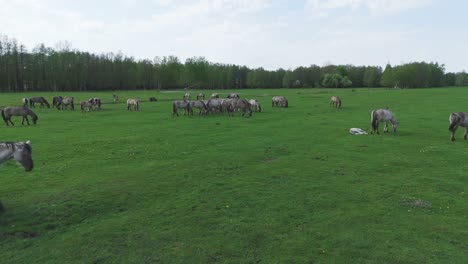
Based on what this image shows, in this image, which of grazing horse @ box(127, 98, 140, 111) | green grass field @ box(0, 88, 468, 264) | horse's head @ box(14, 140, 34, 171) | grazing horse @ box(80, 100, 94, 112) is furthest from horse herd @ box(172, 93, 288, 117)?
horse's head @ box(14, 140, 34, 171)

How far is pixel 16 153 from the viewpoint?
9.66 m

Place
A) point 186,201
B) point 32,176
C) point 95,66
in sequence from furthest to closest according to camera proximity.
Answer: point 95,66, point 32,176, point 186,201

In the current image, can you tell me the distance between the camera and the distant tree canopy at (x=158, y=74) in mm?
100500

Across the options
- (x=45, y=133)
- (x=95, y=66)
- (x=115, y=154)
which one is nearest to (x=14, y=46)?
(x=95, y=66)

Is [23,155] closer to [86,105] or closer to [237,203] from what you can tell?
[237,203]

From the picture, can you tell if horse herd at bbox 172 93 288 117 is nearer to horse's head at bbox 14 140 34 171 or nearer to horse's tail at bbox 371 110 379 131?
horse's tail at bbox 371 110 379 131

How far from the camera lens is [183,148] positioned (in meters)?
18.0

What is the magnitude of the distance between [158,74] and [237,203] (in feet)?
386

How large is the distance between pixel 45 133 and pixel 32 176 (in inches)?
483

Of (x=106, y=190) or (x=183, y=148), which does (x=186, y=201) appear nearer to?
(x=106, y=190)

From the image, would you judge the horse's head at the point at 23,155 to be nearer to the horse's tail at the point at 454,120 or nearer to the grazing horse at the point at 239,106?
the horse's tail at the point at 454,120

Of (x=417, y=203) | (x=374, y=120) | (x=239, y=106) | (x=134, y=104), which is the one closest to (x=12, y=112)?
(x=134, y=104)

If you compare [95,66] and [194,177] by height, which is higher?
[95,66]

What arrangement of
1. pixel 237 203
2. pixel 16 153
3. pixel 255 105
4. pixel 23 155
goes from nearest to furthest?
pixel 16 153 → pixel 23 155 → pixel 237 203 → pixel 255 105
